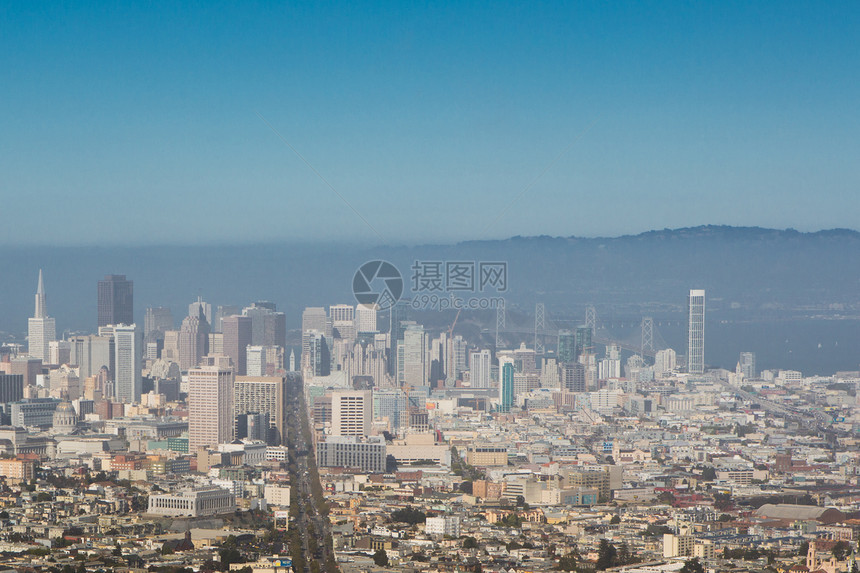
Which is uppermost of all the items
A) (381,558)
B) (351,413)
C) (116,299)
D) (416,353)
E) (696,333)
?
(116,299)

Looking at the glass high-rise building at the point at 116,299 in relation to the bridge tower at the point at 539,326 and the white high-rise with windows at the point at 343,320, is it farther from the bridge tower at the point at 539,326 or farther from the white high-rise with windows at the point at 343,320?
the bridge tower at the point at 539,326

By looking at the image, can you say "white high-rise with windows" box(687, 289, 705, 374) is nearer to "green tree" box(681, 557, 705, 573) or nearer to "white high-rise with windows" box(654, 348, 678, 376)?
"white high-rise with windows" box(654, 348, 678, 376)

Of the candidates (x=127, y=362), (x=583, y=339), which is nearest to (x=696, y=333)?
(x=583, y=339)

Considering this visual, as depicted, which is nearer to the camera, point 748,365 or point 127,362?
point 127,362

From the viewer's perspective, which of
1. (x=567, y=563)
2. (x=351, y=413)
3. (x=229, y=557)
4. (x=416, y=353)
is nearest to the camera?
(x=567, y=563)

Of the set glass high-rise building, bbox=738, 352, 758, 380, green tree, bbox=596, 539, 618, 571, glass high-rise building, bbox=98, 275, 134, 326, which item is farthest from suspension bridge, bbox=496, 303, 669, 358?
green tree, bbox=596, 539, 618, 571

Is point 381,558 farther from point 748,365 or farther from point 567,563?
point 748,365
